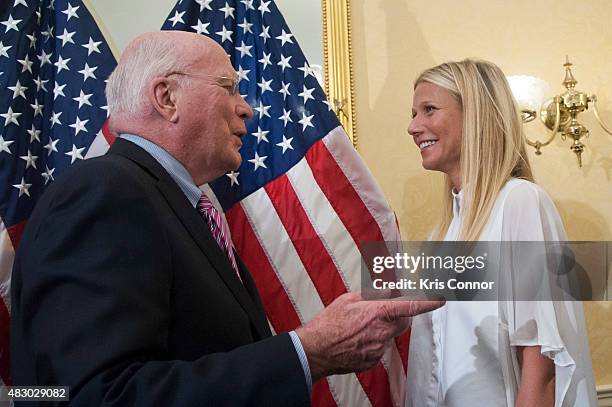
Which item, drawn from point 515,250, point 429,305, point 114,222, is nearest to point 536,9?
point 515,250

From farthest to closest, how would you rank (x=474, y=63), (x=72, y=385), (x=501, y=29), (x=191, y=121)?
(x=501, y=29), (x=474, y=63), (x=191, y=121), (x=72, y=385)

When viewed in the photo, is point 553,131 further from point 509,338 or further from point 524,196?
point 509,338

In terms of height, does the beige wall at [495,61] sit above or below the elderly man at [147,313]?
above

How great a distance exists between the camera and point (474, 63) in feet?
6.13

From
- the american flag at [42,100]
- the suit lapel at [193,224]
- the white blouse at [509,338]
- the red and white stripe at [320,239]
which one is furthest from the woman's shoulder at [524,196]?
the american flag at [42,100]

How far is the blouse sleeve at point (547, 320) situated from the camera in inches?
57.3

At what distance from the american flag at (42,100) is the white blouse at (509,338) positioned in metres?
1.05

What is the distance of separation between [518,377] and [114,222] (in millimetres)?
985

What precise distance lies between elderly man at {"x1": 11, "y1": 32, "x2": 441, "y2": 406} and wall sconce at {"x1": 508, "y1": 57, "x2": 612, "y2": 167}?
5.08ft

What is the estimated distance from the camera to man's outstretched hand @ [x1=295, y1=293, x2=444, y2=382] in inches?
41.6

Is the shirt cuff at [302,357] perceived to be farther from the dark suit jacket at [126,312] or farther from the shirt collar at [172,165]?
the shirt collar at [172,165]

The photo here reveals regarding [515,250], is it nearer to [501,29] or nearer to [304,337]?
[304,337]

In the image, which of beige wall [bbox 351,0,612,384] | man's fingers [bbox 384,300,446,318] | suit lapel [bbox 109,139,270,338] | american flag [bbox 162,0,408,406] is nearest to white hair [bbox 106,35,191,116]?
suit lapel [bbox 109,139,270,338]

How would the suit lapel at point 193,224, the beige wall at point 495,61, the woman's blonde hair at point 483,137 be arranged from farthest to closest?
1. the beige wall at point 495,61
2. the woman's blonde hair at point 483,137
3. the suit lapel at point 193,224
